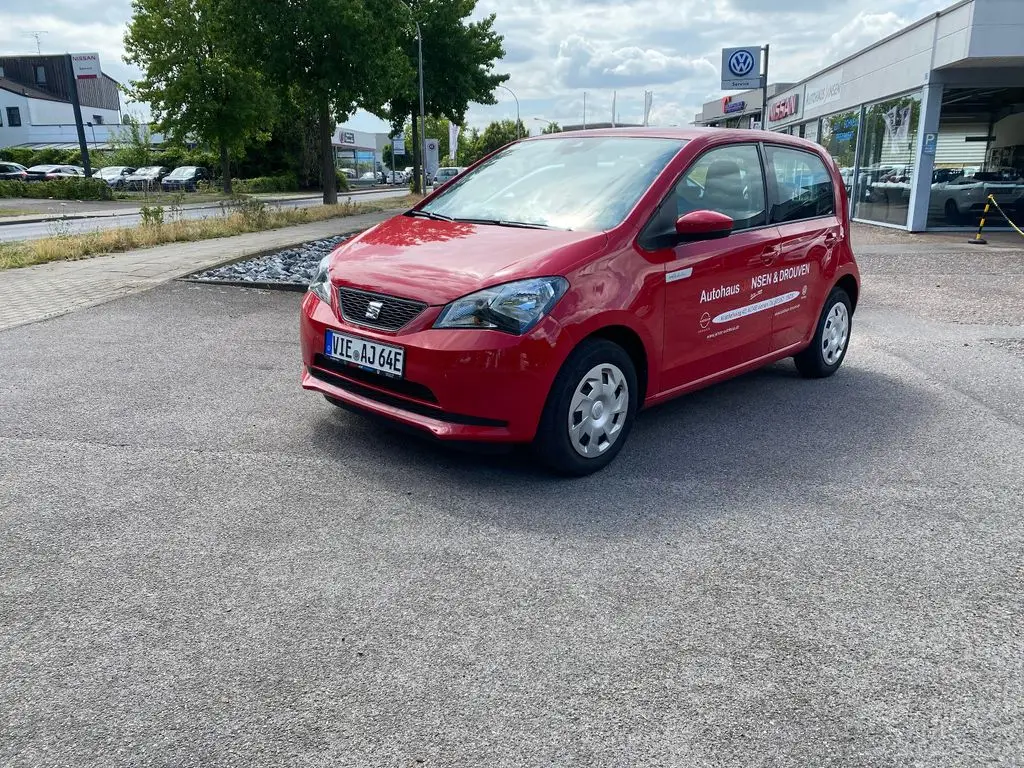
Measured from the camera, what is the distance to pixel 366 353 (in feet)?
13.6

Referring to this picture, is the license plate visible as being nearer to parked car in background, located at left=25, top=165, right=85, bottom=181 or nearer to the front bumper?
the front bumper

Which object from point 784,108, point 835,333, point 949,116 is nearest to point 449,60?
point 784,108

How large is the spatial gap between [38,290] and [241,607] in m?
8.46

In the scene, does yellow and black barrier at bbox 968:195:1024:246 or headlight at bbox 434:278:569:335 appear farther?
yellow and black barrier at bbox 968:195:1024:246

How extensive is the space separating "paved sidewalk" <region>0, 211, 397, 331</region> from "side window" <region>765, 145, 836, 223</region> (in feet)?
22.2

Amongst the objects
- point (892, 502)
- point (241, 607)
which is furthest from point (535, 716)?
point (892, 502)

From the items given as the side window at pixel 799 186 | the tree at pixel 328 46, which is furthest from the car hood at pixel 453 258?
A: the tree at pixel 328 46

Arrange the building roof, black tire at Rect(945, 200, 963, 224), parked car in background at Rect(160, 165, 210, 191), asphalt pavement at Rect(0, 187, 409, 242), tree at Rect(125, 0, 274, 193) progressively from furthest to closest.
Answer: the building roof < parked car in background at Rect(160, 165, 210, 191) < tree at Rect(125, 0, 274, 193) < black tire at Rect(945, 200, 963, 224) < asphalt pavement at Rect(0, 187, 409, 242)

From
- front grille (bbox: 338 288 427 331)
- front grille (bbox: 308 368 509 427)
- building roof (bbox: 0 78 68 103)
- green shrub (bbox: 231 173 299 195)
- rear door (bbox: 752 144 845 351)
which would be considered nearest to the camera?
front grille (bbox: 308 368 509 427)

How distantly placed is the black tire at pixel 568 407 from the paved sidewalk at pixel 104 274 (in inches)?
238

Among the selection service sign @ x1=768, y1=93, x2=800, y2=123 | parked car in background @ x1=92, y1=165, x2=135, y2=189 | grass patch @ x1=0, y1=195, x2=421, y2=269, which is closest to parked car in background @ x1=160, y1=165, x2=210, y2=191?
parked car in background @ x1=92, y1=165, x2=135, y2=189

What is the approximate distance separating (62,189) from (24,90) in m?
45.6

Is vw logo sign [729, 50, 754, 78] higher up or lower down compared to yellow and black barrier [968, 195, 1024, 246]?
higher up

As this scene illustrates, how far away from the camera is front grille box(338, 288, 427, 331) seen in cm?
402
